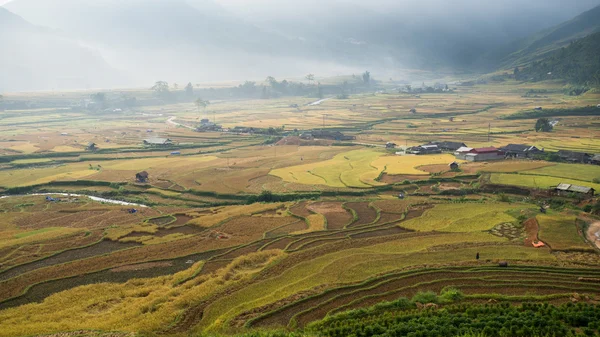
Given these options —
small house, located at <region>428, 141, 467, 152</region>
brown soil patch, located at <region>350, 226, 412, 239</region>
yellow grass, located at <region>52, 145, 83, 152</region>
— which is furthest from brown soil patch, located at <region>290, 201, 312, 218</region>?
yellow grass, located at <region>52, 145, 83, 152</region>

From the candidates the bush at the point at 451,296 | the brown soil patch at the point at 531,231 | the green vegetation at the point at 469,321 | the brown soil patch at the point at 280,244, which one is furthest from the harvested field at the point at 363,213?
the green vegetation at the point at 469,321

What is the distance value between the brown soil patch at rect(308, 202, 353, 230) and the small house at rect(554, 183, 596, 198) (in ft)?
60.6

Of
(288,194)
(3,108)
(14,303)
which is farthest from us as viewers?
(3,108)

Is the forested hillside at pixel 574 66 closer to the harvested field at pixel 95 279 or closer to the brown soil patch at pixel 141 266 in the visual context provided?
the harvested field at pixel 95 279

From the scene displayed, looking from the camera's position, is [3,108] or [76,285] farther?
[3,108]

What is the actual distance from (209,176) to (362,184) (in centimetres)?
1726

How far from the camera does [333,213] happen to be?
124ft

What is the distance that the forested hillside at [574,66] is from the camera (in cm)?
12769

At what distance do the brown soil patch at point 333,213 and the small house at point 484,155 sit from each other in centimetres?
2338

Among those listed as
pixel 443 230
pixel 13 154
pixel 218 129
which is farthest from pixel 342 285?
pixel 218 129

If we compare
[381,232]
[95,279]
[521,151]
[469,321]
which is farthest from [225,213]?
[521,151]

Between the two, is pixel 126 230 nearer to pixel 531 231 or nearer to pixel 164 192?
pixel 164 192

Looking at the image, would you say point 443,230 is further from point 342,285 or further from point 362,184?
point 362,184

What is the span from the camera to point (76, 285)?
25.0m
